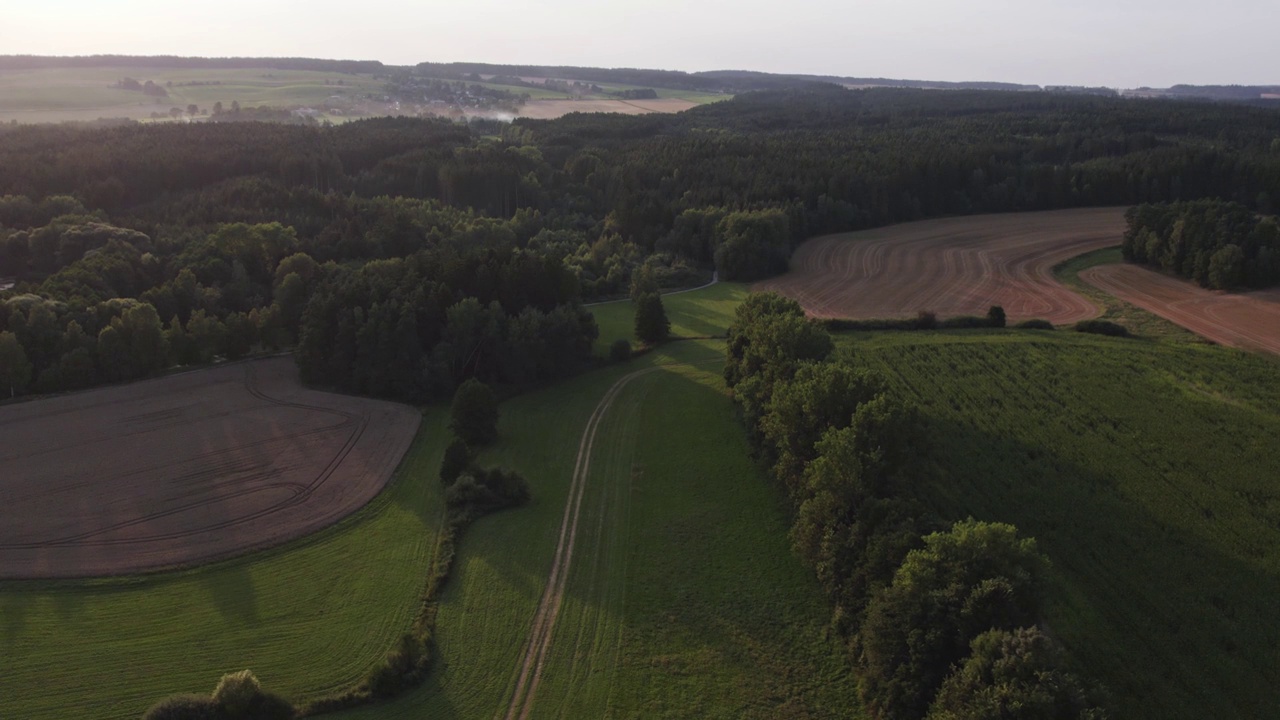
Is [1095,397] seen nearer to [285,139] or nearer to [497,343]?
[497,343]

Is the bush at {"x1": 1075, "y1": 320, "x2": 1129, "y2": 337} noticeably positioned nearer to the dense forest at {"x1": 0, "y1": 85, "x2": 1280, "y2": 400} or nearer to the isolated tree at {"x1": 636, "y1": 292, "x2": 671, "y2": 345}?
the dense forest at {"x1": 0, "y1": 85, "x2": 1280, "y2": 400}

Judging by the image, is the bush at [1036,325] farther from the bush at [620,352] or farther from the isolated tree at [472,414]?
the isolated tree at [472,414]

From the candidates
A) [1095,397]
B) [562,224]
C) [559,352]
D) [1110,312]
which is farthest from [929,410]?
[562,224]

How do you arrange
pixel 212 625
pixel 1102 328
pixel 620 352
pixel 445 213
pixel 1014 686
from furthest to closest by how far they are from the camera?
pixel 445 213 < pixel 1102 328 < pixel 620 352 < pixel 212 625 < pixel 1014 686

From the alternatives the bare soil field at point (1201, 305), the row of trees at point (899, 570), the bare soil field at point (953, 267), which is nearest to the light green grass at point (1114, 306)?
the bare soil field at point (1201, 305)

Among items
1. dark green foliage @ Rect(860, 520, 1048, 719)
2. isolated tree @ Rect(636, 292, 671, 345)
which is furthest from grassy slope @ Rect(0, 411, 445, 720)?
isolated tree @ Rect(636, 292, 671, 345)

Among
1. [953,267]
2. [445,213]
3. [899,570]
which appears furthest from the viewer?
[445,213]

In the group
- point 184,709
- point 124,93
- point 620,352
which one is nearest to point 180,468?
point 184,709

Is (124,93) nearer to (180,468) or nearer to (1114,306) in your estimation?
(180,468)

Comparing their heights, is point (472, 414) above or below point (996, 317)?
below
